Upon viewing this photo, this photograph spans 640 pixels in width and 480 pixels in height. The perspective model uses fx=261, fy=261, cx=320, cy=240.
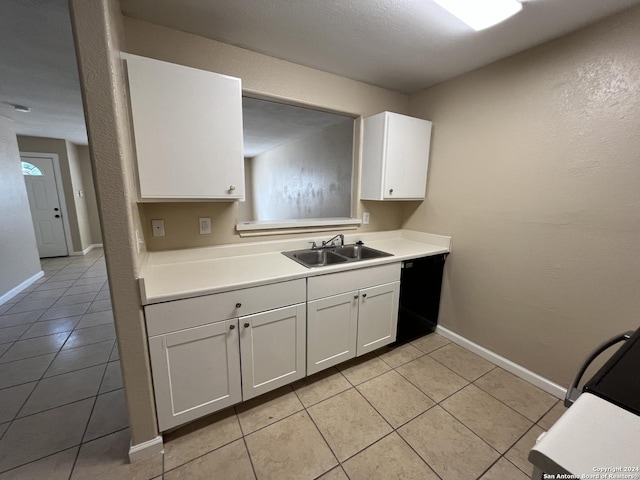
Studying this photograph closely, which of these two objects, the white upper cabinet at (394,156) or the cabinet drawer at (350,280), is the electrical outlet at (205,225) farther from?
the white upper cabinet at (394,156)

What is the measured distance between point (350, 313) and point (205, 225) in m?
1.24

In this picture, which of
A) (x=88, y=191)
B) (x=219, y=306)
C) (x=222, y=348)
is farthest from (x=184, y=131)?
(x=88, y=191)

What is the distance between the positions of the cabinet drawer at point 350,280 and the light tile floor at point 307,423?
2.28ft

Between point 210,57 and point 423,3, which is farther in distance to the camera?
point 210,57

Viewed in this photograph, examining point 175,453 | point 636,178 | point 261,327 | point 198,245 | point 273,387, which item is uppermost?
point 636,178

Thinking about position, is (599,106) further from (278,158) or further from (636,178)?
(278,158)

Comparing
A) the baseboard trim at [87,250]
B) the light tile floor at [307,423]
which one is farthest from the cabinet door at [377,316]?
the baseboard trim at [87,250]

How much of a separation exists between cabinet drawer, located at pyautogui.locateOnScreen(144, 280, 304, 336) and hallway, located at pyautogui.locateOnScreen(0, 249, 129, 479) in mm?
786

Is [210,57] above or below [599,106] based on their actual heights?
above

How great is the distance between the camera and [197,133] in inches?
60.0

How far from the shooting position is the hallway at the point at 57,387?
1370mm

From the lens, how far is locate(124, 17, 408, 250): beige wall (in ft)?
5.28

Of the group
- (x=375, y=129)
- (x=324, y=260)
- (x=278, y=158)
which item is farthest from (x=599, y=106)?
(x=278, y=158)

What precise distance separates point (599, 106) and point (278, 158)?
475cm
